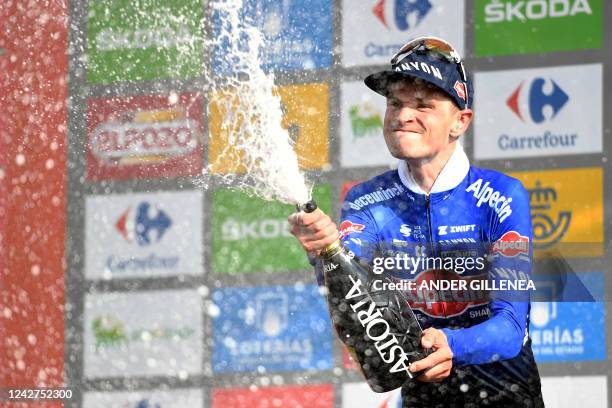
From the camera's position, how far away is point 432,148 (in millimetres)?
1953

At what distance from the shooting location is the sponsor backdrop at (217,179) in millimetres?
2912

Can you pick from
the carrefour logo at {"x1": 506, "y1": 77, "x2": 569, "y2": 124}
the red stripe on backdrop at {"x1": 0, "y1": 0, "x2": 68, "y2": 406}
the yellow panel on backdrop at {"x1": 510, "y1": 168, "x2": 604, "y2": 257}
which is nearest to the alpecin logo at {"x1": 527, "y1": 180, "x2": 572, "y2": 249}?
the yellow panel on backdrop at {"x1": 510, "y1": 168, "x2": 604, "y2": 257}

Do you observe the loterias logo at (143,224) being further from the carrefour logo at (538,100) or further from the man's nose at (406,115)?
the man's nose at (406,115)

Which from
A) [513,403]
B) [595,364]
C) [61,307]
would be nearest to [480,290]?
[513,403]

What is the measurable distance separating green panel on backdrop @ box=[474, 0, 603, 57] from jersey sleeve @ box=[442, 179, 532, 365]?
1.11 meters

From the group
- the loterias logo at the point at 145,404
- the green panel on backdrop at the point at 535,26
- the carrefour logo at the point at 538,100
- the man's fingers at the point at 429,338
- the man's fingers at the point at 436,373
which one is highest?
the green panel on backdrop at the point at 535,26

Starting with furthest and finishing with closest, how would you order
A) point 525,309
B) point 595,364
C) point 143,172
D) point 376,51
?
1. point 143,172
2. point 376,51
3. point 595,364
4. point 525,309

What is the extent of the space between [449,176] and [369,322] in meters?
0.36

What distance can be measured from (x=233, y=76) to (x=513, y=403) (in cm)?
163

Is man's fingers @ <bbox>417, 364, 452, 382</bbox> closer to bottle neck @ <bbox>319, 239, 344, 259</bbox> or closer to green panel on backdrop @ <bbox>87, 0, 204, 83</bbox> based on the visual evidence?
bottle neck @ <bbox>319, 239, 344, 259</bbox>

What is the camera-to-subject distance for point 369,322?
1.76 m

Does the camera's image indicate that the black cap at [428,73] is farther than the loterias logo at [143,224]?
No

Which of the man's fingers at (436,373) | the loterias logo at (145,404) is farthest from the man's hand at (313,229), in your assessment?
the loterias logo at (145,404)

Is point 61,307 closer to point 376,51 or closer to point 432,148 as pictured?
point 376,51
